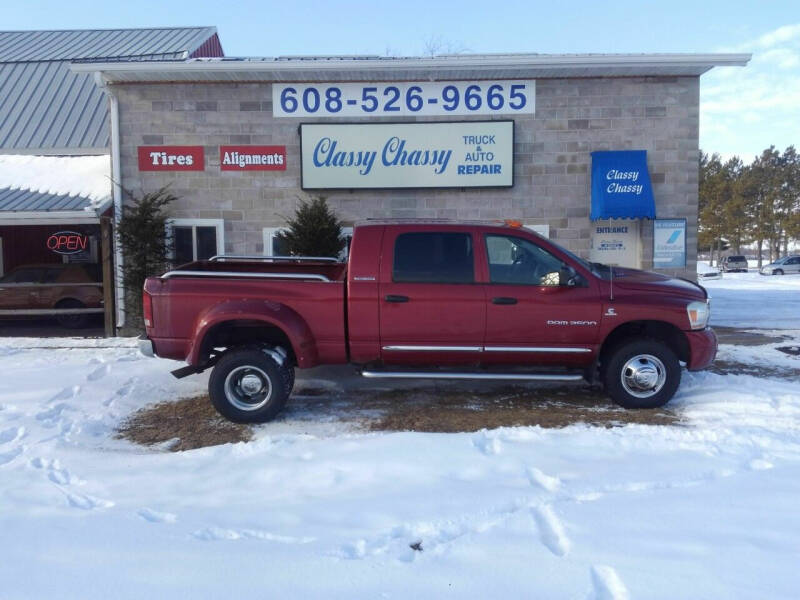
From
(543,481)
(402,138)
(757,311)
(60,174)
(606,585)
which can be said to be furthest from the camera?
(757,311)

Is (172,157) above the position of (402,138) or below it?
below

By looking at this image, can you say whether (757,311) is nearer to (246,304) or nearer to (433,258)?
(433,258)

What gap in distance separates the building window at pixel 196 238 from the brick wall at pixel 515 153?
0.15 m

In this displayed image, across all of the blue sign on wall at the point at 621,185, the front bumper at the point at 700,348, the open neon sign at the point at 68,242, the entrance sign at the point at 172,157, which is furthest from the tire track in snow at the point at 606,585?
the open neon sign at the point at 68,242

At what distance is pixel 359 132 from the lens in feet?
35.2

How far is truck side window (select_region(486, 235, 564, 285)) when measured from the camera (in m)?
5.72

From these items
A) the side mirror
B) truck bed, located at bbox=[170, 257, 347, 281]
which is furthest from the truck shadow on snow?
truck bed, located at bbox=[170, 257, 347, 281]

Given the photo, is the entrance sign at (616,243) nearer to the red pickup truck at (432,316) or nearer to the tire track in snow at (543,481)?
the red pickup truck at (432,316)

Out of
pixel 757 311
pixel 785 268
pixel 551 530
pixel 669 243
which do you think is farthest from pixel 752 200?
pixel 551 530

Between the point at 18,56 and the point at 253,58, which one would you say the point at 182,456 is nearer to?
the point at 253,58

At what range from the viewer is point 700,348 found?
5.75 meters

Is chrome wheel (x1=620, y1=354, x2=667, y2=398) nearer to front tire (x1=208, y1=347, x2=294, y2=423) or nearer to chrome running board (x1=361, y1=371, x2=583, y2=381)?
chrome running board (x1=361, y1=371, x2=583, y2=381)

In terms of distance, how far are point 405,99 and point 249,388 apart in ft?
22.8

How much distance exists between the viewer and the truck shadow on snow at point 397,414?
539cm
